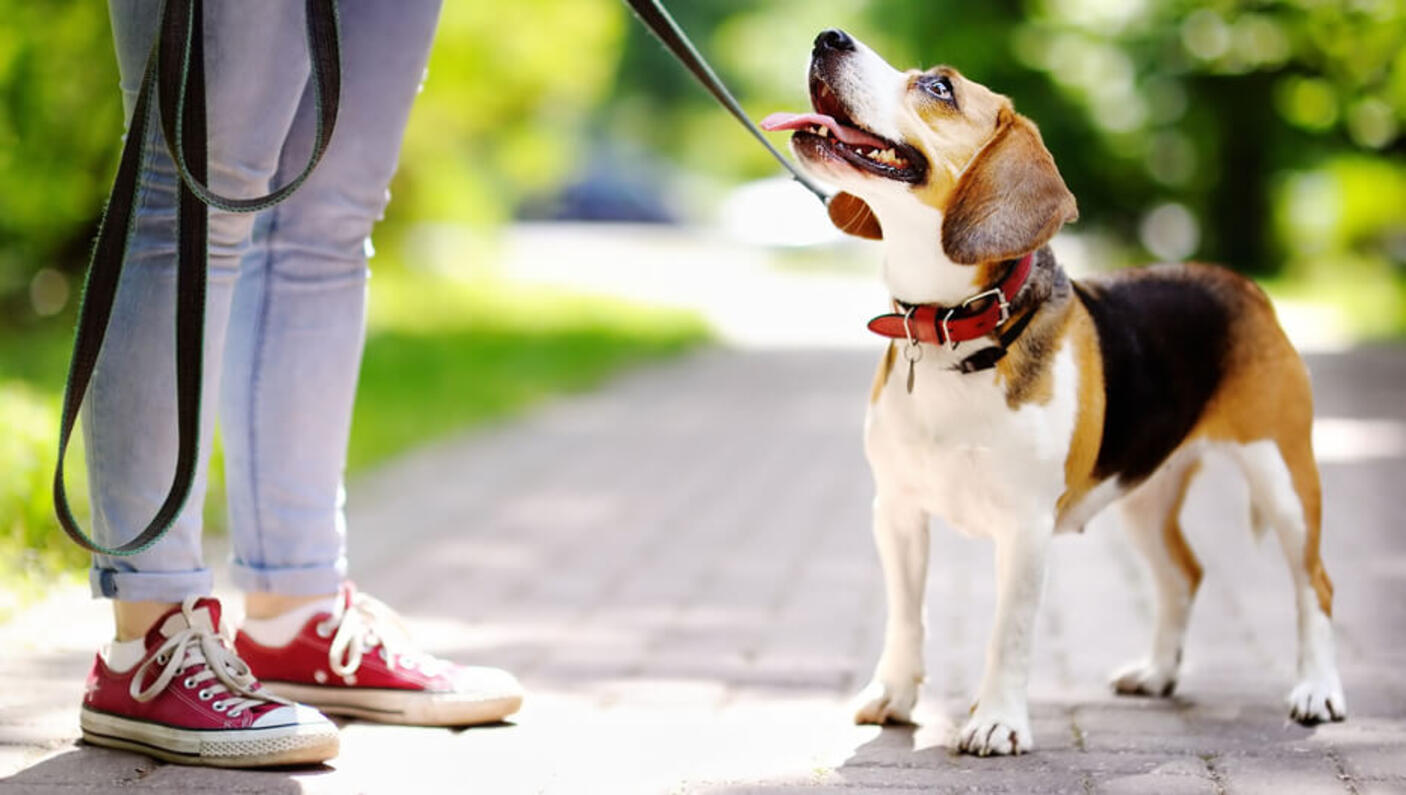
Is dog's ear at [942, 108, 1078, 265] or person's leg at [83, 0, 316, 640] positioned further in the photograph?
dog's ear at [942, 108, 1078, 265]

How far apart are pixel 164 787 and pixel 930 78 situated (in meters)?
2.02

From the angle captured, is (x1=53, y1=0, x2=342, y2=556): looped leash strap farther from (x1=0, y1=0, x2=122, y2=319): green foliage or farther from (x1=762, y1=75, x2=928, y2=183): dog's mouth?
(x1=0, y1=0, x2=122, y2=319): green foliage

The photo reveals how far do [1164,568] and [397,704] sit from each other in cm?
192

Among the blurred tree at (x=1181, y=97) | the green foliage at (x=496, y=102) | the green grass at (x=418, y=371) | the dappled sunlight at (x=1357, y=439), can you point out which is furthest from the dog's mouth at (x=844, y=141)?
the blurred tree at (x=1181, y=97)

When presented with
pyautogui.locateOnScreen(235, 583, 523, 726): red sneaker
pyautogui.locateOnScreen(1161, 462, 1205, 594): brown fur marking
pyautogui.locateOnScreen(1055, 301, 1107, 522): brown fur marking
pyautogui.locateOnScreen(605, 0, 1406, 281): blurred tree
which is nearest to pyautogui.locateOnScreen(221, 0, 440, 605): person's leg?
pyautogui.locateOnScreen(235, 583, 523, 726): red sneaker

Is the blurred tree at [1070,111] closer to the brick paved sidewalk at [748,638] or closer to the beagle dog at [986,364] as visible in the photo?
the brick paved sidewalk at [748,638]

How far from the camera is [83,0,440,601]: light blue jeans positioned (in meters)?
3.09

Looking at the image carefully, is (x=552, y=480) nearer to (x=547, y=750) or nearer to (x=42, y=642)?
(x=42, y=642)

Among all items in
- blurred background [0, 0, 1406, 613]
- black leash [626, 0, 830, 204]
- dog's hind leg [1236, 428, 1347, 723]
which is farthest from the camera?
blurred background [0, 0, 1406, 613]

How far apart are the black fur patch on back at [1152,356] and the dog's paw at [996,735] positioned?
1.90 ft

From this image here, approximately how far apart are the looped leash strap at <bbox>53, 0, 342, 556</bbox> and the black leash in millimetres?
794

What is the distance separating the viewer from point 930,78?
346cm

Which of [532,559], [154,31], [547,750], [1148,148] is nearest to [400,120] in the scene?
[154,31]

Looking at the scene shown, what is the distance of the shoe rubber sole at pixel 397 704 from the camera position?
138 inches
